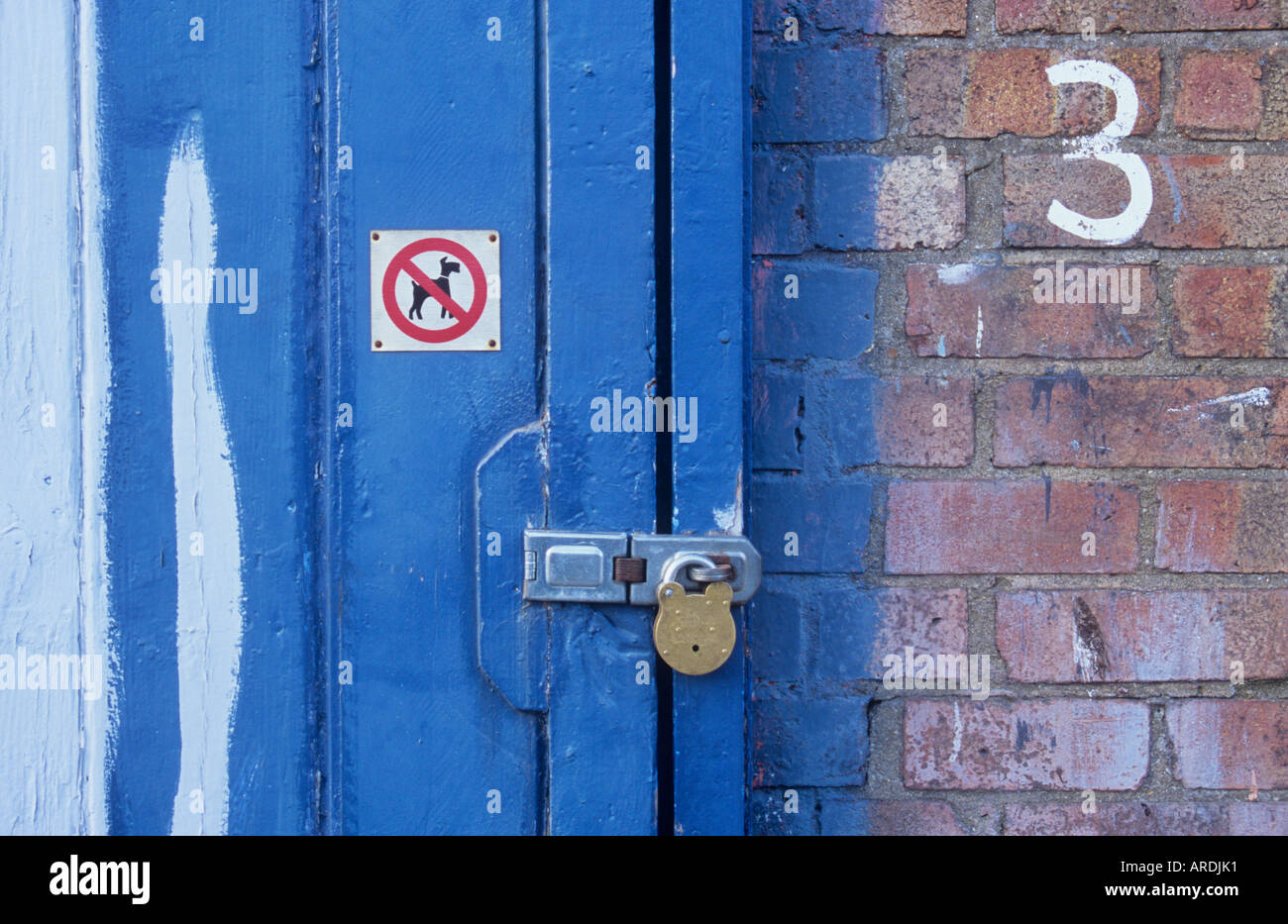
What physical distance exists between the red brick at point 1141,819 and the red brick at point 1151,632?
141mm

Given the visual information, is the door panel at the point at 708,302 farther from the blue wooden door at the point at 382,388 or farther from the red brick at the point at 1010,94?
the red brick at the point at 1010,94

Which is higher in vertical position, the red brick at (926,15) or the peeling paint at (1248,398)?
the red brick at (926,15)

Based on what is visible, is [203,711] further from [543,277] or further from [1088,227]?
[1088,227]

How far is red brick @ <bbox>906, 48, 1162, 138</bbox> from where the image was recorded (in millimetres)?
843

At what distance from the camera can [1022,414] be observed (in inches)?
33.8

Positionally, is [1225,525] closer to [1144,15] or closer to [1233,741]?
[1233,741]

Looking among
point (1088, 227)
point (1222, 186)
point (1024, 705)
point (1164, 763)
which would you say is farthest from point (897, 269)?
point (1164, 763)

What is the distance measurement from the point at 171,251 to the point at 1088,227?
92 centimetres

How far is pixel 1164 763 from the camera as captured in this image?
87cm

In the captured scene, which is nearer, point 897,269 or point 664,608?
point 664,608

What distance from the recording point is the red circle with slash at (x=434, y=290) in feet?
2.53

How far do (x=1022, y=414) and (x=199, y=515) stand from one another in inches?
33.1

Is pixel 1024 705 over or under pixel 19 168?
under

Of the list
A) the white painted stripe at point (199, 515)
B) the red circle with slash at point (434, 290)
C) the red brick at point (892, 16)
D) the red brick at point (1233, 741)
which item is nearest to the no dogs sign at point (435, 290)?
the red circle with slash at point (434, 290)
